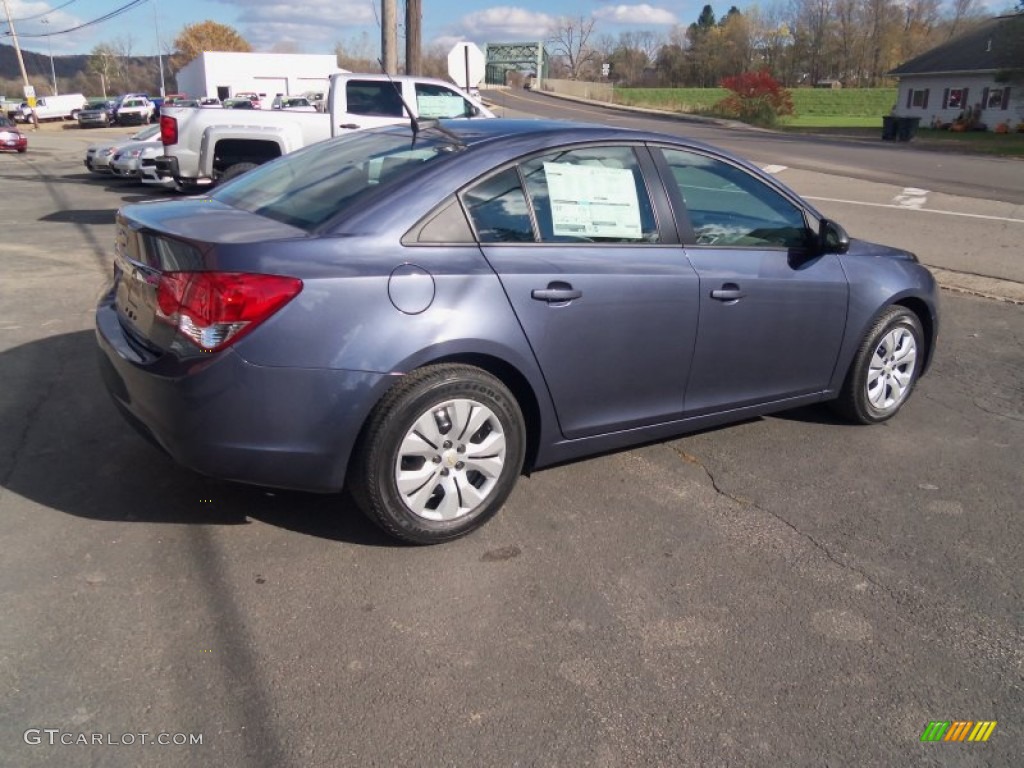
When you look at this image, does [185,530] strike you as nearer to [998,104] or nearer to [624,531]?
[624,531]

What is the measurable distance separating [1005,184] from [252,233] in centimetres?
2189

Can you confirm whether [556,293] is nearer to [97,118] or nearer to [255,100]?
[255,100]

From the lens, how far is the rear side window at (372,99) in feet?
40.2

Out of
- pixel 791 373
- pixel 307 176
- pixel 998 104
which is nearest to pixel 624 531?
pixel 791 373

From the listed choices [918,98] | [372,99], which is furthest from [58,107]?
[372,99]

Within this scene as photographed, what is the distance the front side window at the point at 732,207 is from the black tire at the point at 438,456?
55.8 inches

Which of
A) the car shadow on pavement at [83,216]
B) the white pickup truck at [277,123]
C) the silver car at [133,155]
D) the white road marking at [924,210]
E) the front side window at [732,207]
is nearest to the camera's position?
the front side window at [732,207]

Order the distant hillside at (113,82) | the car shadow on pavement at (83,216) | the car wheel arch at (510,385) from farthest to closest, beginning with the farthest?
the distant hillside at (113,82) → the car shadow on pavement at (83,216) → the car wheel arch at (510,385)

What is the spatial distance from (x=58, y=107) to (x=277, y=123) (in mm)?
63635

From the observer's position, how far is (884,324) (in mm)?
4859

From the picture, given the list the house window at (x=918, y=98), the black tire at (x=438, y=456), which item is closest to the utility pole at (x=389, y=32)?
the black tire at (x=438, y=456)

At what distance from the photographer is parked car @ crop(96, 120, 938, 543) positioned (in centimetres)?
312

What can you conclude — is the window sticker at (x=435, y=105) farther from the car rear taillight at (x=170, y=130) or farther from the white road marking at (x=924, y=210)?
the white road marking at (x=924, y=210)

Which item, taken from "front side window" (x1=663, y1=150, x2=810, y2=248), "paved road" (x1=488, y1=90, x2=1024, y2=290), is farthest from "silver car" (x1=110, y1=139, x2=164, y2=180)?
"front side window" (x1=663, y1=150, x2=810, y2=248)
